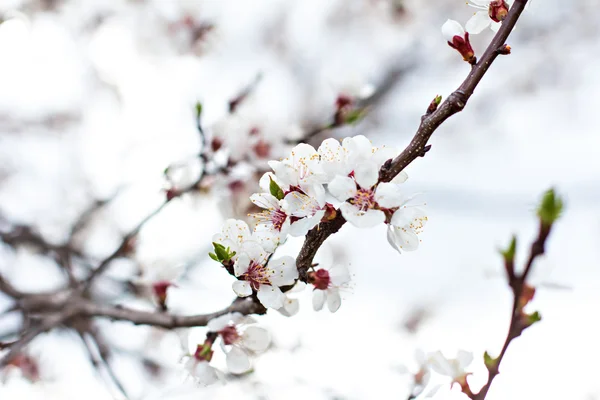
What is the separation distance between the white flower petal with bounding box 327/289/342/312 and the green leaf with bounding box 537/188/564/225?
43cm

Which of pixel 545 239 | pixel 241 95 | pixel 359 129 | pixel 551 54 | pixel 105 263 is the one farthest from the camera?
pixel 551 54

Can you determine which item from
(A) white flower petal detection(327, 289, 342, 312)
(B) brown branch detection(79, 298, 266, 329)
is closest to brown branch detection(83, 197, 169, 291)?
(B) brown branch detection(79, 298, 266, 329)

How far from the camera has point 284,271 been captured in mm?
843

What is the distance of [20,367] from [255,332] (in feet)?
5.44

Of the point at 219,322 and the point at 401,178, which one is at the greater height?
the point at 401,178

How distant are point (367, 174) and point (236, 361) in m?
0.49

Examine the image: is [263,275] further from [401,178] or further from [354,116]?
[354,116]

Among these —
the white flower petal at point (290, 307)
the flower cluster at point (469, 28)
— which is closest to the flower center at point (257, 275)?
the white flower petal at point (290, 307)

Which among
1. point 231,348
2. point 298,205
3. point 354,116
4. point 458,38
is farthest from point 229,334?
point 354,116

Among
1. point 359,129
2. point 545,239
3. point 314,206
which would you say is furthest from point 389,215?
point 359,129

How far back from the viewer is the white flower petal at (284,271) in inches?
33.2

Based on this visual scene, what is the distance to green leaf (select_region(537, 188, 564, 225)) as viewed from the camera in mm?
585

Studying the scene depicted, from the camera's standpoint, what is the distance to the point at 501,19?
0.92 m

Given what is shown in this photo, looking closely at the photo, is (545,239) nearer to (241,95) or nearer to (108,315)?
(108,315)
